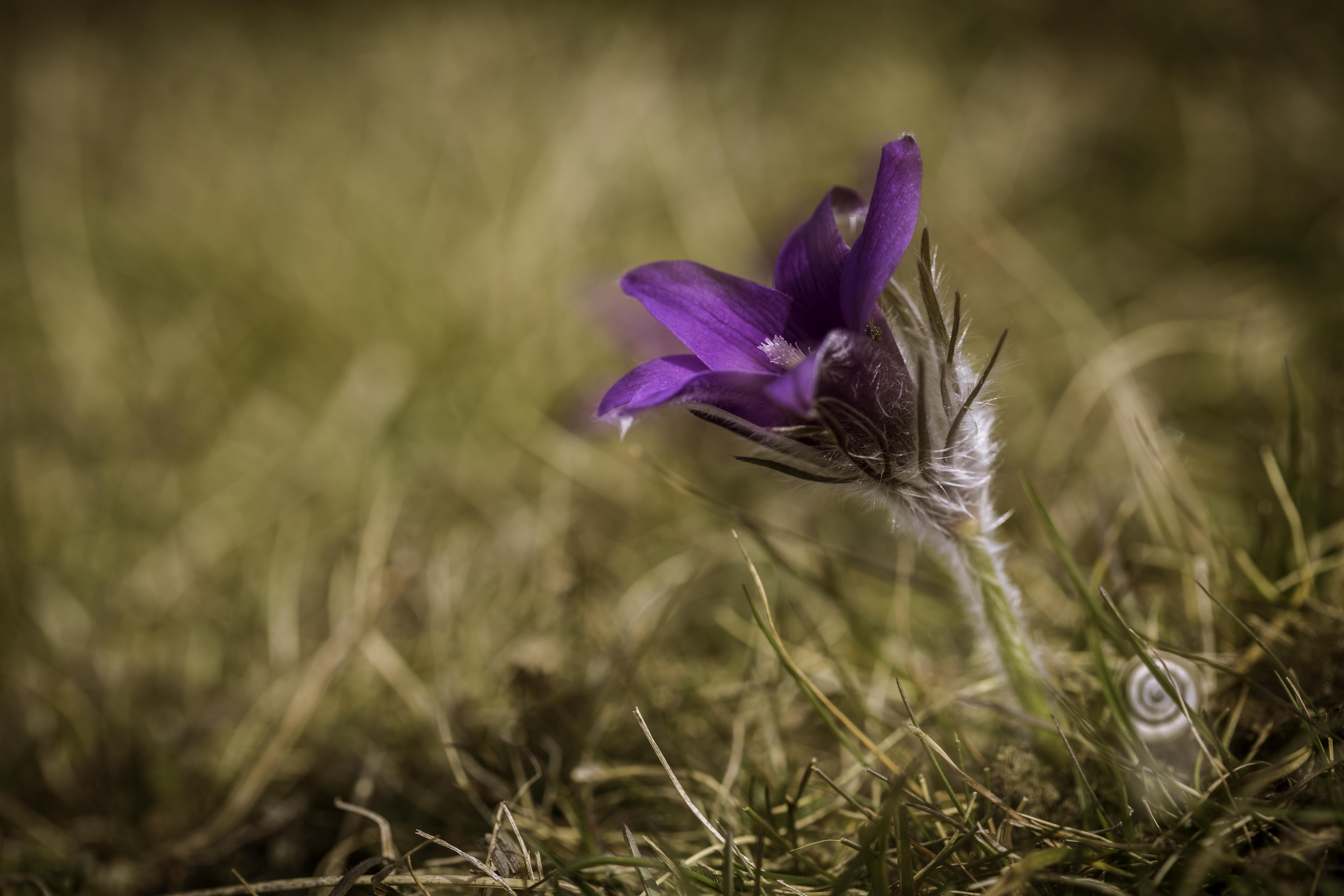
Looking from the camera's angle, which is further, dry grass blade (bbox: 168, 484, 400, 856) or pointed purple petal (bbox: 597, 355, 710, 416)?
dry grass blade (bbox: 168, 484, 400, 856)

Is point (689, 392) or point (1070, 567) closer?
point (689, 392)

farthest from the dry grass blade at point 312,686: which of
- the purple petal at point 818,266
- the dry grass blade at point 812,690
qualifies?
the purple petal at point 818,266

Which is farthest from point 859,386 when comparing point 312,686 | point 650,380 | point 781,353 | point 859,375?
point 312,686

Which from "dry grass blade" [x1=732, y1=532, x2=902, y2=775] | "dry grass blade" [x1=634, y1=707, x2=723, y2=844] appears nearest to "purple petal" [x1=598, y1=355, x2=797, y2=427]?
"dry grass blade" [x1=732, y1=532, x2=902, y2=775]

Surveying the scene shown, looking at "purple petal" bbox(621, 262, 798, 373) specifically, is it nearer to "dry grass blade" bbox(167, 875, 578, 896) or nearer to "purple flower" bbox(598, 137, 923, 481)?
"purple flower" bbox(598, 137, 923, 481)

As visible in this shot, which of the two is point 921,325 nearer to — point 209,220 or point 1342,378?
point 1342,378

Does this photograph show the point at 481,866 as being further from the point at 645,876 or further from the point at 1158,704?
the point at 1158,704

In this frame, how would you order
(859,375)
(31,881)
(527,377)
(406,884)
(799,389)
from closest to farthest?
(799,389) → (859,375) → (406,884) → (31,881) → (527,377)
